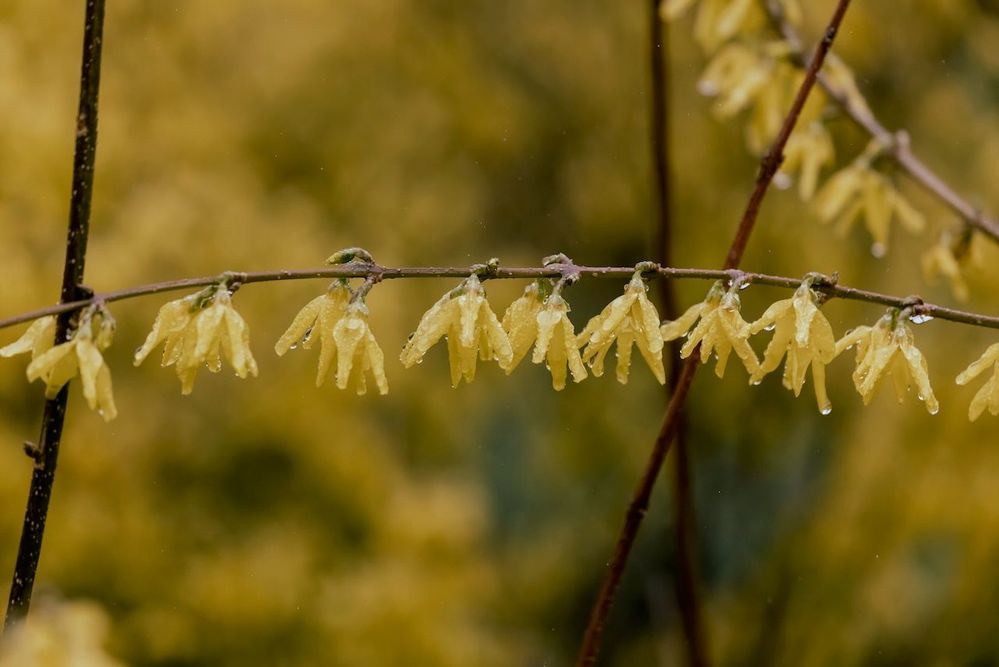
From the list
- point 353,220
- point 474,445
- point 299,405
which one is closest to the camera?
point 299,405

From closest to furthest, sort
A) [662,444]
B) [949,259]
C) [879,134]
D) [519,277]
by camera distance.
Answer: [519,277], [662,444], [949,259], [879,134]

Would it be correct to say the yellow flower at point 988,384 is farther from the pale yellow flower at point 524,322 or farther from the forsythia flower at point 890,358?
Result: the pale yellow flower at point 524,322

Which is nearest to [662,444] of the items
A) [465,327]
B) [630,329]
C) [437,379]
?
[630,329]

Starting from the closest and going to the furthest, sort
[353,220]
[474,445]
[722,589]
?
[353,220]
[722,589]
[474,445]

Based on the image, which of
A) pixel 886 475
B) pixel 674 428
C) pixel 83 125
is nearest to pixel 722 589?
pixel 886 475

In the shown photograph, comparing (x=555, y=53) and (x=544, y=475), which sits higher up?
(x=555, y=53)

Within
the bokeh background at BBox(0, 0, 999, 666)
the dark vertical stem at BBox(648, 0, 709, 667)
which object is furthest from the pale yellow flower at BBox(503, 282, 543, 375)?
the bokeh background at BBox(0, 0, 999, 666)

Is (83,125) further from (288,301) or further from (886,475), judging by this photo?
(886,475)

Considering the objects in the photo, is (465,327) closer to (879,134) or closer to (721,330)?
(721,330)
